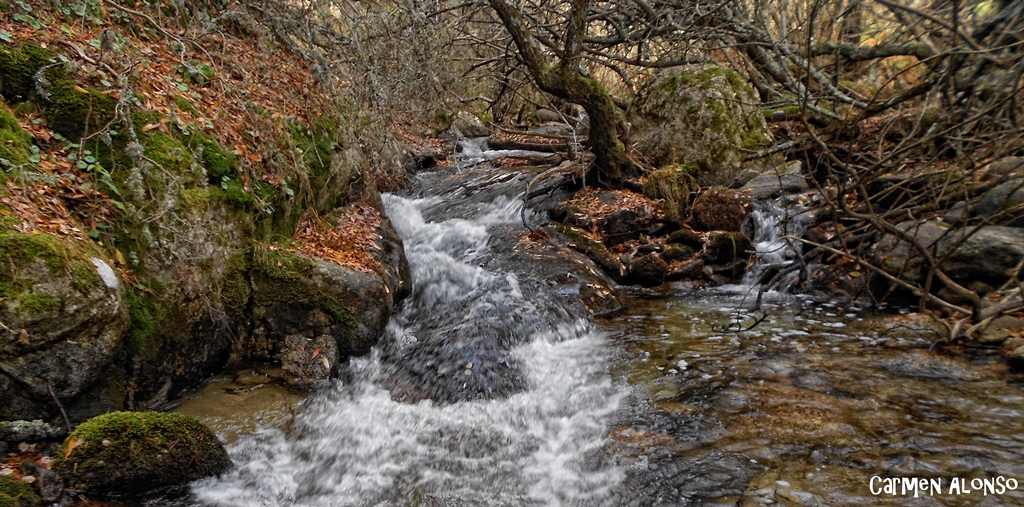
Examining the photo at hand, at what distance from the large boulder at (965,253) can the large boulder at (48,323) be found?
7.52 m

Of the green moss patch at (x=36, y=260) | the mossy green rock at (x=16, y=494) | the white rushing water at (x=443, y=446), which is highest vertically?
the green moss patch at (x=36, y=260)

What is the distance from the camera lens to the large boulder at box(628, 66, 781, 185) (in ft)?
33.6

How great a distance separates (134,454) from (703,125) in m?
10.3

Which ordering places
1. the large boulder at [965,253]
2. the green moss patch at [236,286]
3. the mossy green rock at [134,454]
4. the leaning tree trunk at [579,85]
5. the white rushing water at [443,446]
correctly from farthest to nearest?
the leaning tree trunk at [579,85]
the large boulder at [965,253]
the green moss patch at [236,286]
the white rushing water at [443,446]
the mossy green rock at [134,454]

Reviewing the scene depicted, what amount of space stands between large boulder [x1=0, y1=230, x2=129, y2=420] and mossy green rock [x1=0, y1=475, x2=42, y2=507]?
0.58 meters

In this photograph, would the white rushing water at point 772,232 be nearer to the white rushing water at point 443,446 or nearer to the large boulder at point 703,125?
the large boulder at point 703,125

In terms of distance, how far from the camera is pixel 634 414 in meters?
4.48

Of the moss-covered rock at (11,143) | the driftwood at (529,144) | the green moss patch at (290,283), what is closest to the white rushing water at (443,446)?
the green moss patch at (290,283)

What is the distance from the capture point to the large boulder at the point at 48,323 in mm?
3285

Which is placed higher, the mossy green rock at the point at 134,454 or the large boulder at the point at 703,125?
the large boulder at the point at 703,125

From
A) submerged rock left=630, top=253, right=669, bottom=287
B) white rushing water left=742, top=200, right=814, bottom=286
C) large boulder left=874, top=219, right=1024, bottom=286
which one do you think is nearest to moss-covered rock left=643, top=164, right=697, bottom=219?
white rushing water left=742, top=200, right=814, bottom=286

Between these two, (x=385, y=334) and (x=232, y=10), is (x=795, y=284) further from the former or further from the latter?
(x=232, y=10)

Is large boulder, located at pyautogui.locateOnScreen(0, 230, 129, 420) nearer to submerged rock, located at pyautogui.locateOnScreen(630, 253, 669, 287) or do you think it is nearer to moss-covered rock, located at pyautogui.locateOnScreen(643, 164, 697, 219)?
submerged rock, located at pyautogui.locateOnScreen(630, 253, 669, 287)

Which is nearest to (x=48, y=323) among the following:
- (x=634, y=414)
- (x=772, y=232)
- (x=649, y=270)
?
(x=634, y=414)
